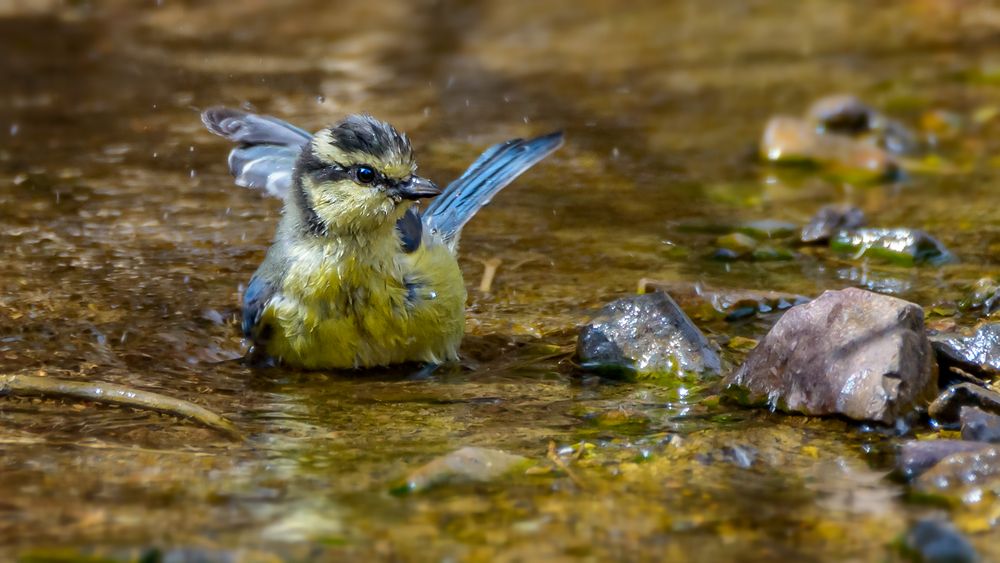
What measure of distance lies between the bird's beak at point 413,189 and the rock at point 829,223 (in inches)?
82.5

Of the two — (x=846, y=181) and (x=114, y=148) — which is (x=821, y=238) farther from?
(x=114, y=148)

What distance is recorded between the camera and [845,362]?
13.2ft

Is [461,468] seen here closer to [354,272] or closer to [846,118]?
[354,272]

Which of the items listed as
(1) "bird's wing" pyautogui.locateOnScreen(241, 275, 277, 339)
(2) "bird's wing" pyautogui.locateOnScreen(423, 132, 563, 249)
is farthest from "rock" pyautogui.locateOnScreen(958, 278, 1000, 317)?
(1) "bird's wing" pyautogui.locateOnScreen(241, 275, 277, 339)

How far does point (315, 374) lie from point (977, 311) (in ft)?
7.78

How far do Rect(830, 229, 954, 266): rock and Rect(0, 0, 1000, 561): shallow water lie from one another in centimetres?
11

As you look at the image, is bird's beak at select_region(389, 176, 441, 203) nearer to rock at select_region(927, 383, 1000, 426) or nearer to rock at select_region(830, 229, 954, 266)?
rock at select_region(927, 383, 1000, 426)

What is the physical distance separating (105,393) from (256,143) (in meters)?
1.95

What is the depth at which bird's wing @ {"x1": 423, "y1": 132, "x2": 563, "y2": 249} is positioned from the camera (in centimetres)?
568

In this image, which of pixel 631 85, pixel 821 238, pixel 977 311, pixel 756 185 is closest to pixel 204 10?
pixel 631 85

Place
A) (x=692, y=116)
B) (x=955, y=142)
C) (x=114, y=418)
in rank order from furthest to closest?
(x=692, y=116) < (x=955, y=142) < (x=114, y=418)

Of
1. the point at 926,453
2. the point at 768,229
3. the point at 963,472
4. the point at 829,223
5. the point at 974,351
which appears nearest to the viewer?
the point at 963,472

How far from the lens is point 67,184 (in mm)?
6730

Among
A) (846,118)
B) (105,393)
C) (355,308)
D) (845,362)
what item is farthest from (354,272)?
(846,118)
